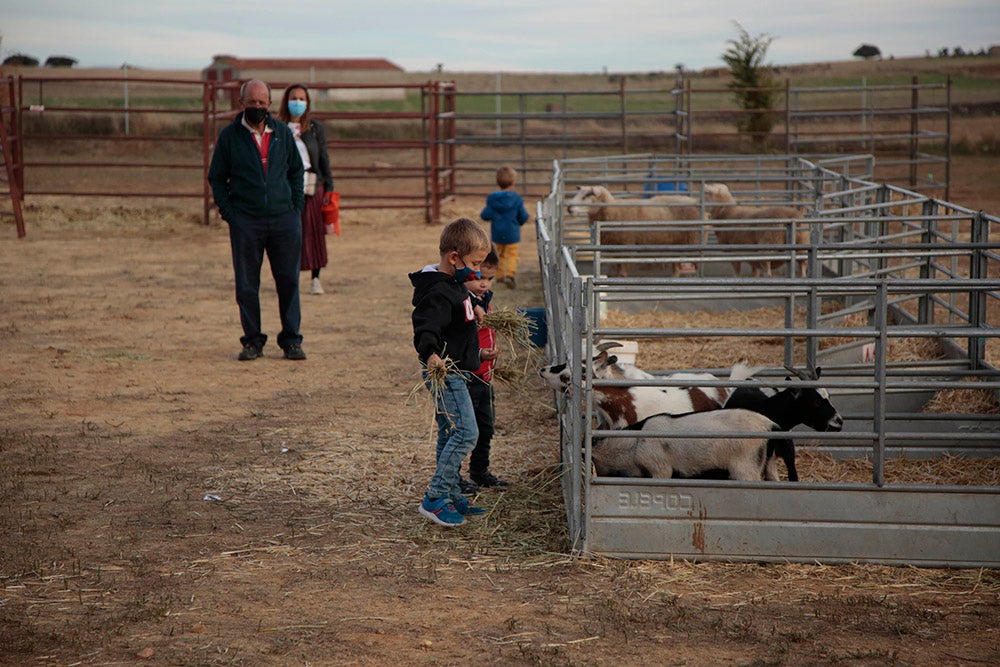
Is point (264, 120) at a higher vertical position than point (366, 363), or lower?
higher

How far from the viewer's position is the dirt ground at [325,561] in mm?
3859

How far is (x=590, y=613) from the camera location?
162 inches

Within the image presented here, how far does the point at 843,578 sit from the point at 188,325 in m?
7.08

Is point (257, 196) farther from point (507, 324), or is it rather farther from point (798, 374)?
point (798, 374)

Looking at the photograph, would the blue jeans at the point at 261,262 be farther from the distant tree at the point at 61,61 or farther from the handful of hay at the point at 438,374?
the distant tree at the point at 61,61

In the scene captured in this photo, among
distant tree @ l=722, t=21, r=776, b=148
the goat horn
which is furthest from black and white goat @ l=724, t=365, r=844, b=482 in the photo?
distant tree @ l=722, t=21, r=776, b=148

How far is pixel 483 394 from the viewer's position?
5.34 metres

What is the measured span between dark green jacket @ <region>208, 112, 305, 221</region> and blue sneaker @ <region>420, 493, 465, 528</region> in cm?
374

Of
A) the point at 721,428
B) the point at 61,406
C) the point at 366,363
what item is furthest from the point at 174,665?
the point at 366,363

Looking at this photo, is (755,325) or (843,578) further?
(755,325)

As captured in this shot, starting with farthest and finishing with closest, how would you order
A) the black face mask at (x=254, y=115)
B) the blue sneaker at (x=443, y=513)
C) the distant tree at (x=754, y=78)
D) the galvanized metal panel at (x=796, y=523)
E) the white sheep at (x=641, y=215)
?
the distant tree at (x=754, y=78) → the white sheep at (x=641, y=215) → the black face mask at (x=254, y=115) → the blue sneaker at (x=443, y=513) → the galvanized metal panel at (x=796, y=523)

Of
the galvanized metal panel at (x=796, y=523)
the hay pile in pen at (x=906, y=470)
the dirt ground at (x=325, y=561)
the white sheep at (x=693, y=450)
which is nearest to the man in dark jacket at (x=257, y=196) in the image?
the dirt ground at (x=325, y=561)

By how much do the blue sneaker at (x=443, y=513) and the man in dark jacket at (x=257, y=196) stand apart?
142 inches

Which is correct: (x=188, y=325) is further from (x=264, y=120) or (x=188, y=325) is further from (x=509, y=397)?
(x=509, y=397)
